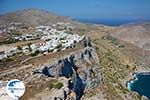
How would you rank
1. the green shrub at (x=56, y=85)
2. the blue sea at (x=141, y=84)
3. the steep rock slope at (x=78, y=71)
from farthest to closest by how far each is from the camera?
the blue sea at (x=141, y=84) → the steep rock slope at (x=78, y=71) → the green shrub at (x=56, y=85)

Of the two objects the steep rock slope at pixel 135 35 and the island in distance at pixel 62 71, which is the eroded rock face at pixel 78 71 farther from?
the steep rock slope at pixel 135 35

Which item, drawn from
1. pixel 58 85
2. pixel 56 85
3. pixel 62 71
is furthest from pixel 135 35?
pixel 56 85

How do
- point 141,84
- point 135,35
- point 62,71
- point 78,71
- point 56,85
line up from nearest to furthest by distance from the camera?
1. point 56,85
2. point 62,71
3. point 78,71
4. point 141,84
5. point 135,35

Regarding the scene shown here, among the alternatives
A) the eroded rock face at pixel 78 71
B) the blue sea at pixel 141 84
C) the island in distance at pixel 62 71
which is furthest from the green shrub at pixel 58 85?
the blue sea at pixel 141 84

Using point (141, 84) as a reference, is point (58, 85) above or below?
above

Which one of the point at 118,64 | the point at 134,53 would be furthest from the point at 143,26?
the point at 118,64

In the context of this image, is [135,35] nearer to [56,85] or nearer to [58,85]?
[58,85]

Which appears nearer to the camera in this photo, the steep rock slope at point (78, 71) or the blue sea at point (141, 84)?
the steep rock slope at point (78, 71)
